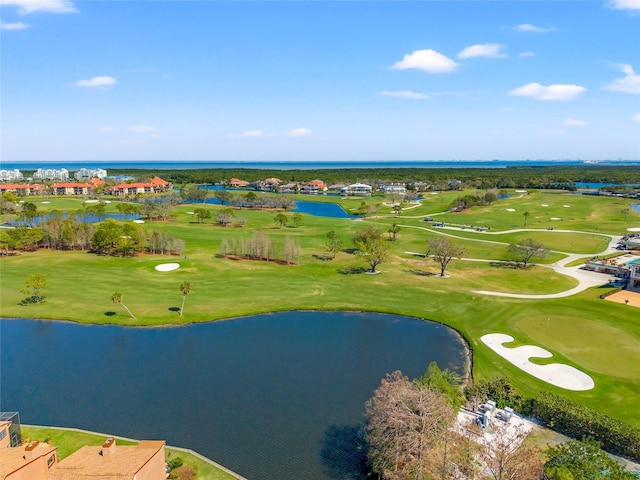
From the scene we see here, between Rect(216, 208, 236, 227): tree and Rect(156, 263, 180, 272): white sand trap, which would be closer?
Rect(156, 263, 180, 272): white sand trap

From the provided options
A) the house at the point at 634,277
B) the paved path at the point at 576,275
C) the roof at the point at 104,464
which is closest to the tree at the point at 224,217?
the paved path at the point at 576,275

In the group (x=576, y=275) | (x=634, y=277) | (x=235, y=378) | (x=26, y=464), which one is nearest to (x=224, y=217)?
(x=235, y=378)

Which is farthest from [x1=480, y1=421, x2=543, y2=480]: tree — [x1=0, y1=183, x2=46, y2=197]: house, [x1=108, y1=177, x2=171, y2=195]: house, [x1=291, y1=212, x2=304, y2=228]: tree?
[x1=0, y1=183, x2=46, y2=197]: house

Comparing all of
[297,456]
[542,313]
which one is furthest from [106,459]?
[542,313]

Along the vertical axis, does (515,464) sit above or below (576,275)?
above

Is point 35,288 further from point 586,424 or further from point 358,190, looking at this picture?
point 358,190

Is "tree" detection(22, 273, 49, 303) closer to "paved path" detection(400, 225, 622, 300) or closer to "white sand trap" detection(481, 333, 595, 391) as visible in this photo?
"white sand trap" detection(481, 333, 595, 391)

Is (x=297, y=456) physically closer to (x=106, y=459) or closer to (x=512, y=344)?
(x=106, y=459)
